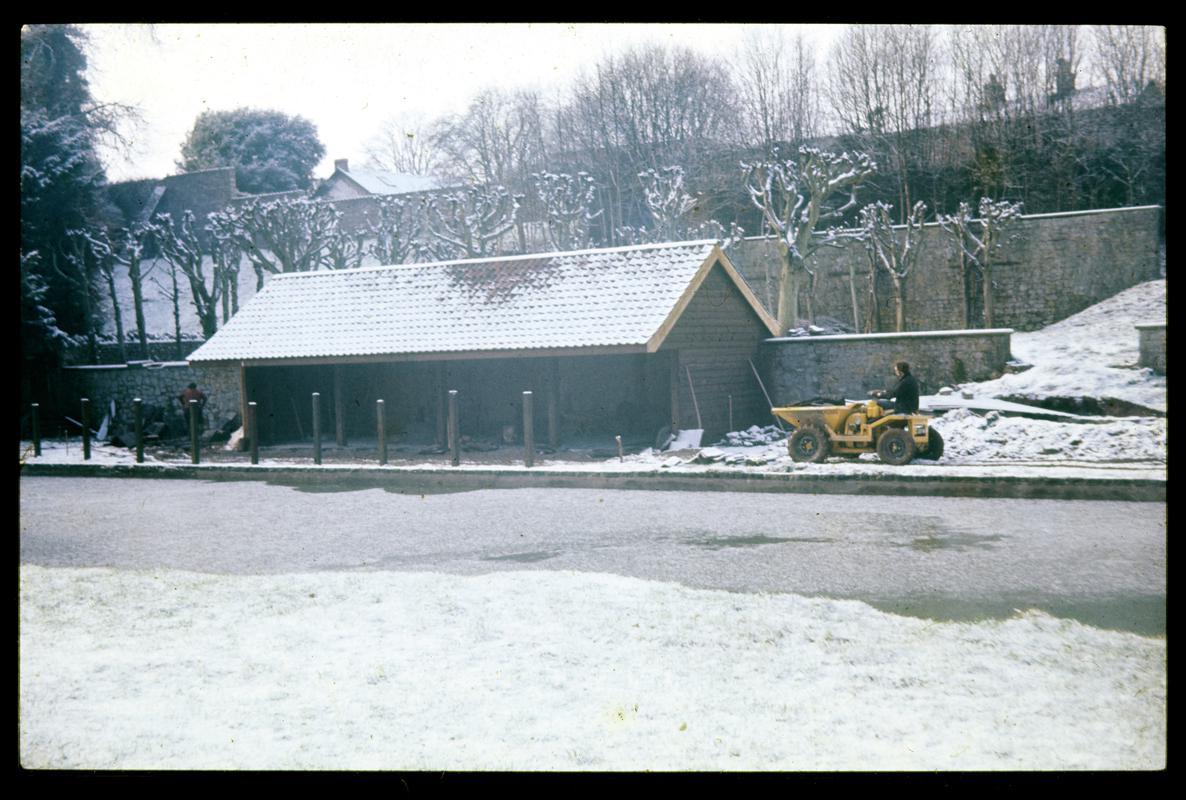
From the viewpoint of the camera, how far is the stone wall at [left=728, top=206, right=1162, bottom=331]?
12.1 meters

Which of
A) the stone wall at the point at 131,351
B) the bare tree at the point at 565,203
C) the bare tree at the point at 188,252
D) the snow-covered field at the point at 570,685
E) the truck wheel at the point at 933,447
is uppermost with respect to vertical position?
the bare tree at the point at 565,203

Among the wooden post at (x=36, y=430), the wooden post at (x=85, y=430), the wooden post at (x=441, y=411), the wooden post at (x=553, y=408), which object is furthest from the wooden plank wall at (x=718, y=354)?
the wooden post at (x=36, y=430)

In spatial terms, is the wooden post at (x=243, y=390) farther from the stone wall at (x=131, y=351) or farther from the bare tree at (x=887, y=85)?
the bare tree at (x=887, y=85)

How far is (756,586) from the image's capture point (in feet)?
21.9

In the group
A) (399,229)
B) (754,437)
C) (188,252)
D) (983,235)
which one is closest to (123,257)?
(188,252)

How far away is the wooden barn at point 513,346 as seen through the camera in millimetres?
16516

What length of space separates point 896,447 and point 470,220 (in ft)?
49.4

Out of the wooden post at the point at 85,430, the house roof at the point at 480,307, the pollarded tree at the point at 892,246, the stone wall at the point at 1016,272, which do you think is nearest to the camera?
the stone wall at the point at 1016,272

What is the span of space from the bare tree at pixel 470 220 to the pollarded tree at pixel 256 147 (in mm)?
3745

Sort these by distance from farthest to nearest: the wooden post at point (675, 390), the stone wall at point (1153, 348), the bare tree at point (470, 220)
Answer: the bare tree at point (470, 220), the wooden post at point (675, 390), the stone wall at point (1153, 348)

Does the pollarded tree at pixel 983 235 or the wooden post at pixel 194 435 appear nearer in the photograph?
the wooden post at pixel 194 435

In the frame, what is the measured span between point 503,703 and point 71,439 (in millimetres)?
12507

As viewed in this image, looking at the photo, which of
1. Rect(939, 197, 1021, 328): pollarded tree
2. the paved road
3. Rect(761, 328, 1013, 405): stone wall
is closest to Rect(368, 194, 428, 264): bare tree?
Rect(761, 328, 1013, 405): stone wall
